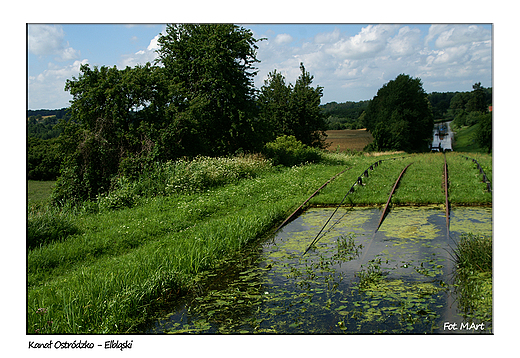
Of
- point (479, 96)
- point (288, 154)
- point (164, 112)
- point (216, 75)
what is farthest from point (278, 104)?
point (479, 96)

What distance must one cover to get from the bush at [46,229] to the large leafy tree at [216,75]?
1341cm

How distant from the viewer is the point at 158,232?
948 centimetres

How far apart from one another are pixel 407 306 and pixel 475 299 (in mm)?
904

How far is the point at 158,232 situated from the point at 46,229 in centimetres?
238

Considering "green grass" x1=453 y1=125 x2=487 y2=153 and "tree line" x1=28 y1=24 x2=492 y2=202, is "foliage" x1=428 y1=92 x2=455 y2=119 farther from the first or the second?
"tree line" x1=28 y1=24 x2=492 y2=202

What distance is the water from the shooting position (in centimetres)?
462

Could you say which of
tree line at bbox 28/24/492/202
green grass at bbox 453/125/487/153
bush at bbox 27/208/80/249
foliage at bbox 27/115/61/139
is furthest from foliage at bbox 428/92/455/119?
bush at bbox 27/208/80/249

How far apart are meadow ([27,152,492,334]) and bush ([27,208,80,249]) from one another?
3 centimetres

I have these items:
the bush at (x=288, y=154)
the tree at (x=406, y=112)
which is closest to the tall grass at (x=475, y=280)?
the bush at (x=288, y=154)

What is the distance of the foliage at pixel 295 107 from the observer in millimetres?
41438

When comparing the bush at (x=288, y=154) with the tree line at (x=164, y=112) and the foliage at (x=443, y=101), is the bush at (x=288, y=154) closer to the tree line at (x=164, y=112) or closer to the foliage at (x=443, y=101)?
the tree line at (x=164, y=112)

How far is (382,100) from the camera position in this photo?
75.2 meters
